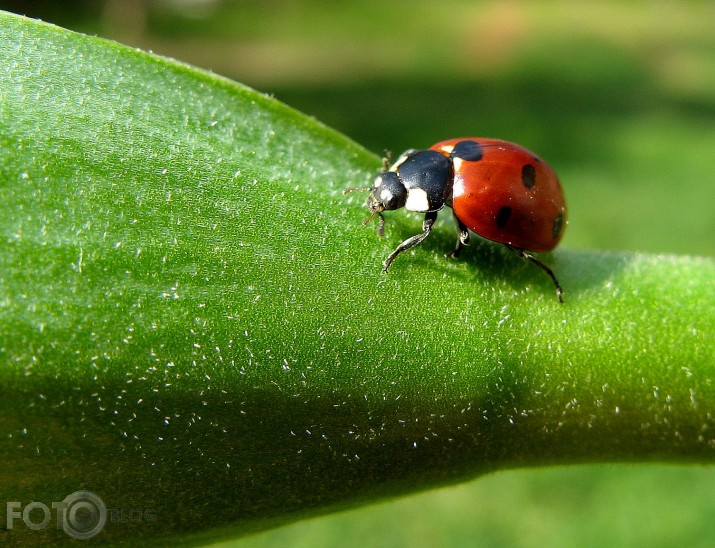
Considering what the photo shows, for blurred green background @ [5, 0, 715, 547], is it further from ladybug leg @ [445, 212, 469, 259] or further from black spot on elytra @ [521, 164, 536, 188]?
black spot on elytra @ [521, 164, 536, 188]

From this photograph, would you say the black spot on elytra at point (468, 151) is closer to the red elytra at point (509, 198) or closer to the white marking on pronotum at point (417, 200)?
the red elytra at point (509, 198)

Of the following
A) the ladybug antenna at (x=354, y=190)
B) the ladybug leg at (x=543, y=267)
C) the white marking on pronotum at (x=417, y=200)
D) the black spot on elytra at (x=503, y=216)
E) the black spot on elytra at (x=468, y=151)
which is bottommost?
the ladybug leg at (x=543, y=267)

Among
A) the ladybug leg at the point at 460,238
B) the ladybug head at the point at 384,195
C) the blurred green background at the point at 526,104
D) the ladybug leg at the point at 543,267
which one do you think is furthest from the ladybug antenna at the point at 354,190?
the blurred green background at the point at 526,104

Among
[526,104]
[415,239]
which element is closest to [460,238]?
[415,239]

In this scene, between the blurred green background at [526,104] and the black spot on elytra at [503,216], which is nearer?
the black spot on elytra at [503,216]

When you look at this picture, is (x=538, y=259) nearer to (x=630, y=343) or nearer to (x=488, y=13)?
(x=630, y=343)

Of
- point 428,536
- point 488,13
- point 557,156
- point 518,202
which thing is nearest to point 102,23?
point 488,13

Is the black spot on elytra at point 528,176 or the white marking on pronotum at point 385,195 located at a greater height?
the black spot on elytra at point 528,176
